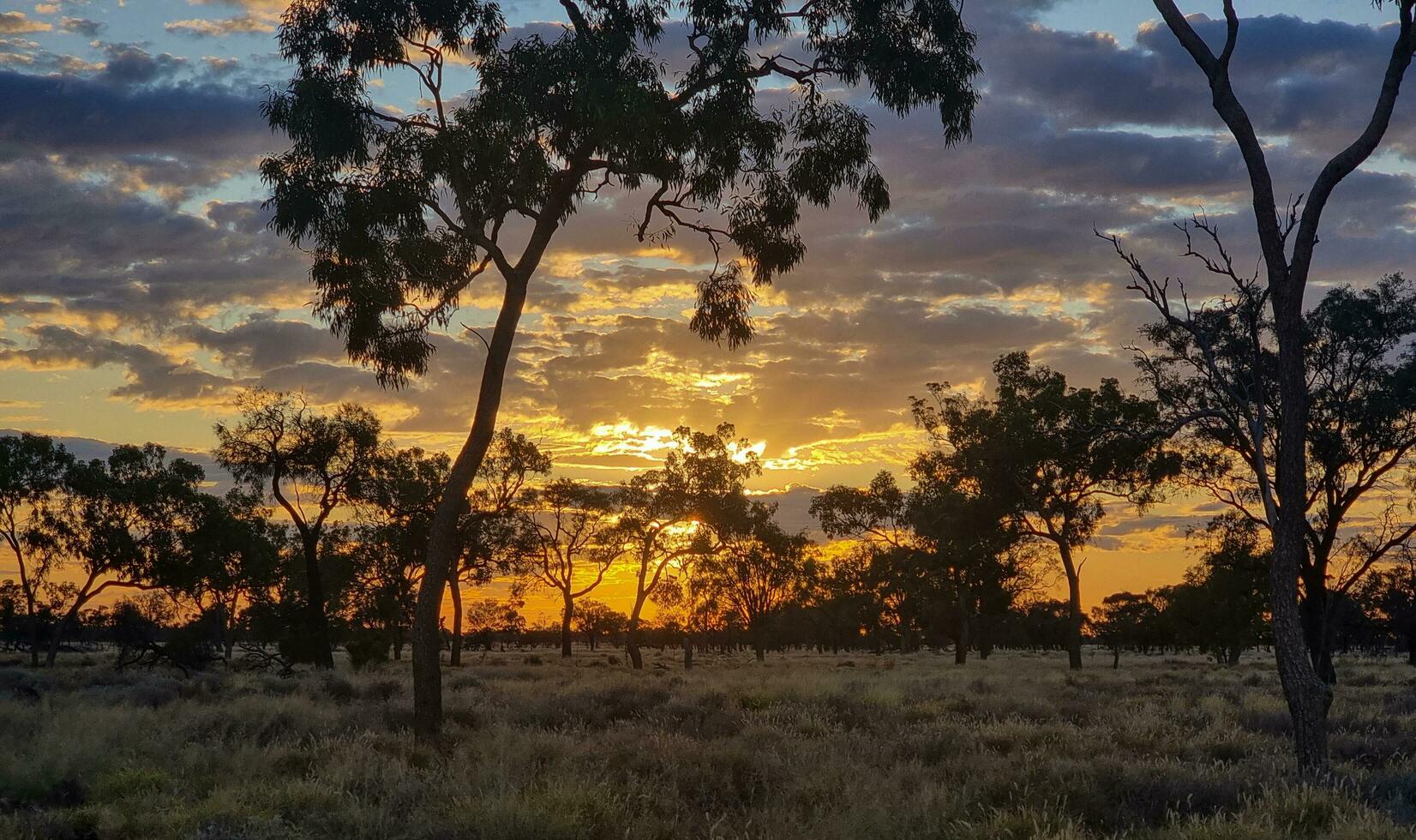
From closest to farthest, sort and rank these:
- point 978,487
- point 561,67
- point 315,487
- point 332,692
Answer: point 561,67, point 332,692, point 315,487, point 978,487

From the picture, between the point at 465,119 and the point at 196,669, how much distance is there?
1044 inches

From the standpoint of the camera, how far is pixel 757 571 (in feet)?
197

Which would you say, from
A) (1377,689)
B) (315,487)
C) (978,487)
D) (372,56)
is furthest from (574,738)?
(978,487)

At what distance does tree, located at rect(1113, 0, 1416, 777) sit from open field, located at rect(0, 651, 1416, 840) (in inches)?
35.7

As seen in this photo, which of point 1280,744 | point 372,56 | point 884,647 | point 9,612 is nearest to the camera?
point 1280,744

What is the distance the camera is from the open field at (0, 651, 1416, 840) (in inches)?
332

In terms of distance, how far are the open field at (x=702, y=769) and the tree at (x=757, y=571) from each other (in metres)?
30.8

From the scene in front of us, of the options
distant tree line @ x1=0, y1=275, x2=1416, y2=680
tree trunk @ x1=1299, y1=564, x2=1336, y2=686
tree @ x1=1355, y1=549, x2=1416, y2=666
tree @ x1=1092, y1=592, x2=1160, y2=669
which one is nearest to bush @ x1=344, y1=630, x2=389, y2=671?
distant tree line @ x1=0, y1=275, x2=1416, y2=680

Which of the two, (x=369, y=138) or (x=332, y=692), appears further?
(x=332, y=692)

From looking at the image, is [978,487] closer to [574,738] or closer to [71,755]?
[574,738]

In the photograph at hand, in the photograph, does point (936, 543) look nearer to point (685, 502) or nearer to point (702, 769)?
point (685, 502)

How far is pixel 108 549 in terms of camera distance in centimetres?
4531

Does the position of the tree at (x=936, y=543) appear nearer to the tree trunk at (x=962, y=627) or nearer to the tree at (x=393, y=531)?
the tree trunk at (x=962, y=627)

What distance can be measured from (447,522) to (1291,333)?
11469mm
